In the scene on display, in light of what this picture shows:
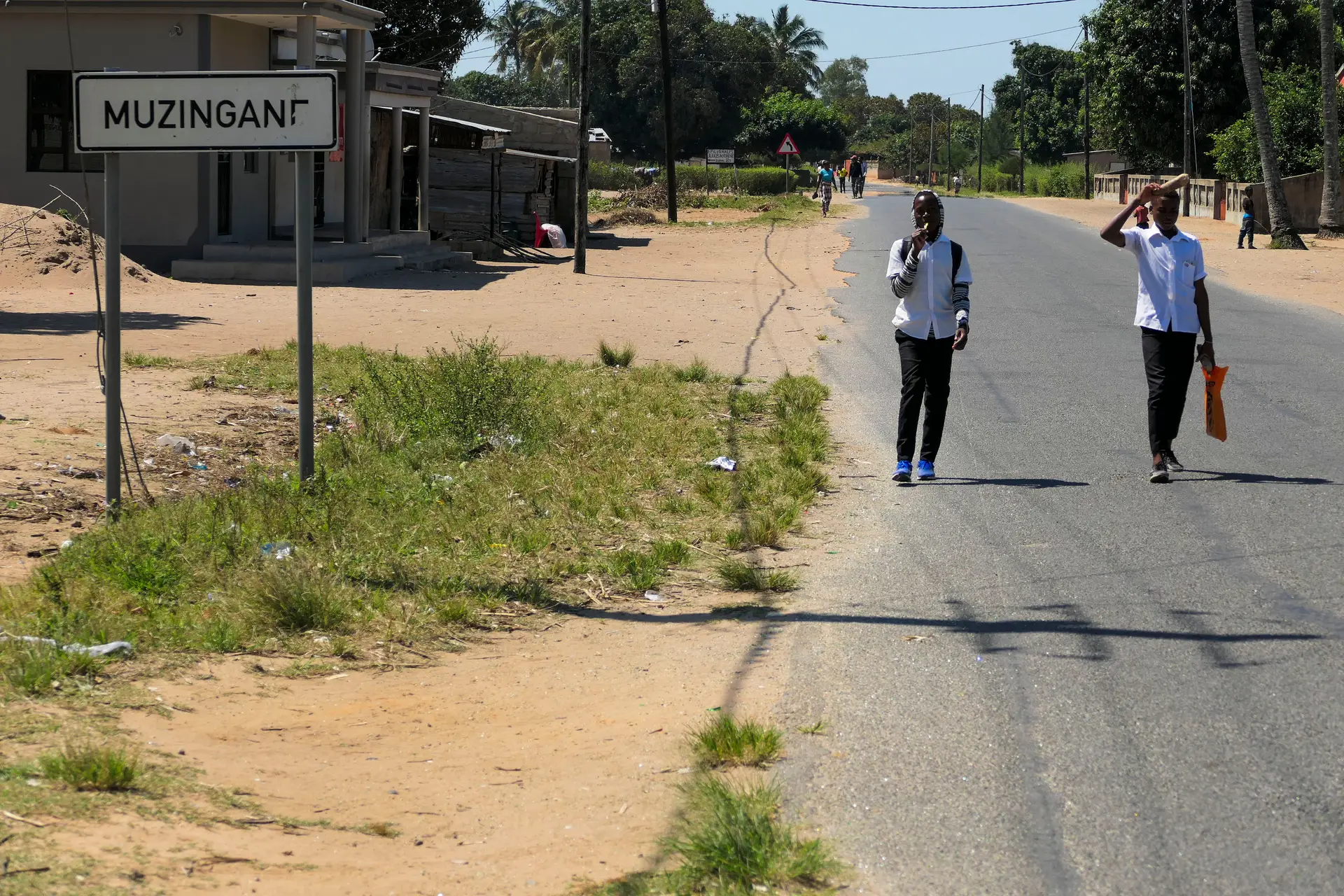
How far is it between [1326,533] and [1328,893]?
3993mm

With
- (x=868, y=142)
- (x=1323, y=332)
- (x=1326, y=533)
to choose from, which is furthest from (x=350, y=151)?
(x=868, y=142)

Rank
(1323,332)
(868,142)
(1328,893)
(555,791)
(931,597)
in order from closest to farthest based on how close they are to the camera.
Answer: (1328,893) → (555,791) → (931,597) → (1323,332) → (868,142)

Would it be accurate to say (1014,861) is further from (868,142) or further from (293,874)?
(868,142)

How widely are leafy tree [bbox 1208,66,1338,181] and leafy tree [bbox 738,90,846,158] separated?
154 feet

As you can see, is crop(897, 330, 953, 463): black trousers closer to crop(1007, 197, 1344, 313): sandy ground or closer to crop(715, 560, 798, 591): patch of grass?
crop(715, 560, 798, 591): patch of grass

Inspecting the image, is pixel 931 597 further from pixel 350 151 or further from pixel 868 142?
pixel 868 142

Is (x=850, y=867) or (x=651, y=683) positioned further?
(x=651, y=683)

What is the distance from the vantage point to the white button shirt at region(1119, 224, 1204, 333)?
27.9 ft

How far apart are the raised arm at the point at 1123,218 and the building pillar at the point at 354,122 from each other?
1683cm

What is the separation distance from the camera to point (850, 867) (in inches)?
145

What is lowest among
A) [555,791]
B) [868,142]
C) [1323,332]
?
[555,791]

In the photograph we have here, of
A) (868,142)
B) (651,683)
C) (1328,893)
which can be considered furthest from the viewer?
(868,142)

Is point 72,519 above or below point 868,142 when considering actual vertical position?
below

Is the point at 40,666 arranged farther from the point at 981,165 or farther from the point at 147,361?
the point at 981,165
